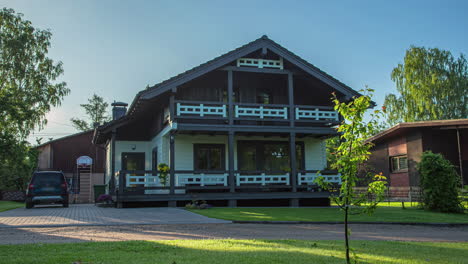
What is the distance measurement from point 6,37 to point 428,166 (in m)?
28.4

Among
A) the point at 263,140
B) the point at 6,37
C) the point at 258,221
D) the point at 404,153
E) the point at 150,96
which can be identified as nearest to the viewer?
the point at 258,221

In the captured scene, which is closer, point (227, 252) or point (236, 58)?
point (227, 252)

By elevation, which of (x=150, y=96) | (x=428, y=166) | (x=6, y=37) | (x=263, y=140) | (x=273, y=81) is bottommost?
(x=428, y=166)

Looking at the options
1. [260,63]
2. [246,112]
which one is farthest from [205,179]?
[260,63]

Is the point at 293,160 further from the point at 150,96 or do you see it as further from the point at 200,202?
the point at 150,96

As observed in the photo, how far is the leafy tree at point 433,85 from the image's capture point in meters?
37.6

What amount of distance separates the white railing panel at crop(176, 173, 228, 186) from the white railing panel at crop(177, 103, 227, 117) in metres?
2.61

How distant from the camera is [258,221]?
1180cm

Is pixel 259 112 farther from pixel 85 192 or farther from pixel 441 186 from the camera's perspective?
pixel 85 192

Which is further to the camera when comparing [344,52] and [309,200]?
[309,200]

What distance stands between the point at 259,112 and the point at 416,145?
1047cm

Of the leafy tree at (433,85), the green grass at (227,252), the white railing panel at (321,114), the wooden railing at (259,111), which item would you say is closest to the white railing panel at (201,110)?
the wooden railing at (259,111)

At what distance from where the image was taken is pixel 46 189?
58.4 feet

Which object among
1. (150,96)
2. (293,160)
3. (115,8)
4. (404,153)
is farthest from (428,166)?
(115,8)
